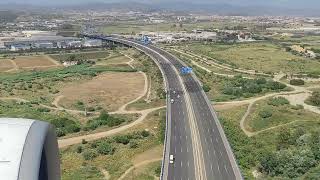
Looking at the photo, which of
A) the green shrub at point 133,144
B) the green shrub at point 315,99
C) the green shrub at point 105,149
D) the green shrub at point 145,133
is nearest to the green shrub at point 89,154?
the green shrub at point 105,149

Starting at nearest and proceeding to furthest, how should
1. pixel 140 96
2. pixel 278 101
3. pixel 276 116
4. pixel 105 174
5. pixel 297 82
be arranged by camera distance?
1. pixel 105 174
2. pixel 276 116
3. pixel 278 101
4. pixel 140 96
5. pixel 297 82

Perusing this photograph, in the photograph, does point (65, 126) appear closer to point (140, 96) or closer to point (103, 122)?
point (103, 122)

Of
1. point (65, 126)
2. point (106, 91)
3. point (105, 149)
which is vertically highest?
point (105, 149)

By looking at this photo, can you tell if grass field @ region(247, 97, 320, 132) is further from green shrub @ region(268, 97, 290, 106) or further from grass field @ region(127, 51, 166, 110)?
grass field @ region(127, 51, 166, 110)

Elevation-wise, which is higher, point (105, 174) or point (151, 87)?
point (105, 174)

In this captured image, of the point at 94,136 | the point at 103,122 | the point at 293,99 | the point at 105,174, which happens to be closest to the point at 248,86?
the point at 293,99

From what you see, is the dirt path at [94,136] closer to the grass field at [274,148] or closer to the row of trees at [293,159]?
the grass field at [274,148]

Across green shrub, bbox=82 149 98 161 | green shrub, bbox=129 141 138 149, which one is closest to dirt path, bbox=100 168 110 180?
green shrub, bbox=82 149 98 161
